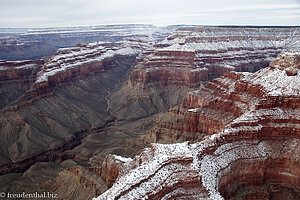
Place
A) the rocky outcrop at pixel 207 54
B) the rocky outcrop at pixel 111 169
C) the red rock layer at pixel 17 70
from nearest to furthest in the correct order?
1. the rocky outcrop at pixel 111 169
2. the red rock layer at pixel 17 70
3. the rocky outcrop at pixel 207 54

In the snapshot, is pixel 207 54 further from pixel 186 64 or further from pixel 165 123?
pixel 165 123

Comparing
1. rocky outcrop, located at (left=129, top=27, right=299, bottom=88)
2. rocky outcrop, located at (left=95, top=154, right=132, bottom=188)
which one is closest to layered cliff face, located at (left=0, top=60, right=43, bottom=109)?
rocky outcrop, located at (left=129, top=27, right=299, bottom=88)

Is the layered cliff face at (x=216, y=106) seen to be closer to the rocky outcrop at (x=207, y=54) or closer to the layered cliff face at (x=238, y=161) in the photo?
the layered cliff face at (x=238, y=161)

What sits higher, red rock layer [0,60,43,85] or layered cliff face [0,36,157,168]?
red rock layer [0,60,43,85]

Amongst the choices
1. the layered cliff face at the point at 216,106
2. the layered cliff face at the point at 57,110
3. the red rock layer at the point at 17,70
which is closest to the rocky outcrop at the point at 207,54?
the layered cliff face at the point at 57,110

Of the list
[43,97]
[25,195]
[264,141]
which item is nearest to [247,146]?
[264,141]

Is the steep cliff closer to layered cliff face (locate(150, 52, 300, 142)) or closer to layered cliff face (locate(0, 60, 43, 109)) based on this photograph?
layered cliff face (locate(150, 52, 300, 142))
